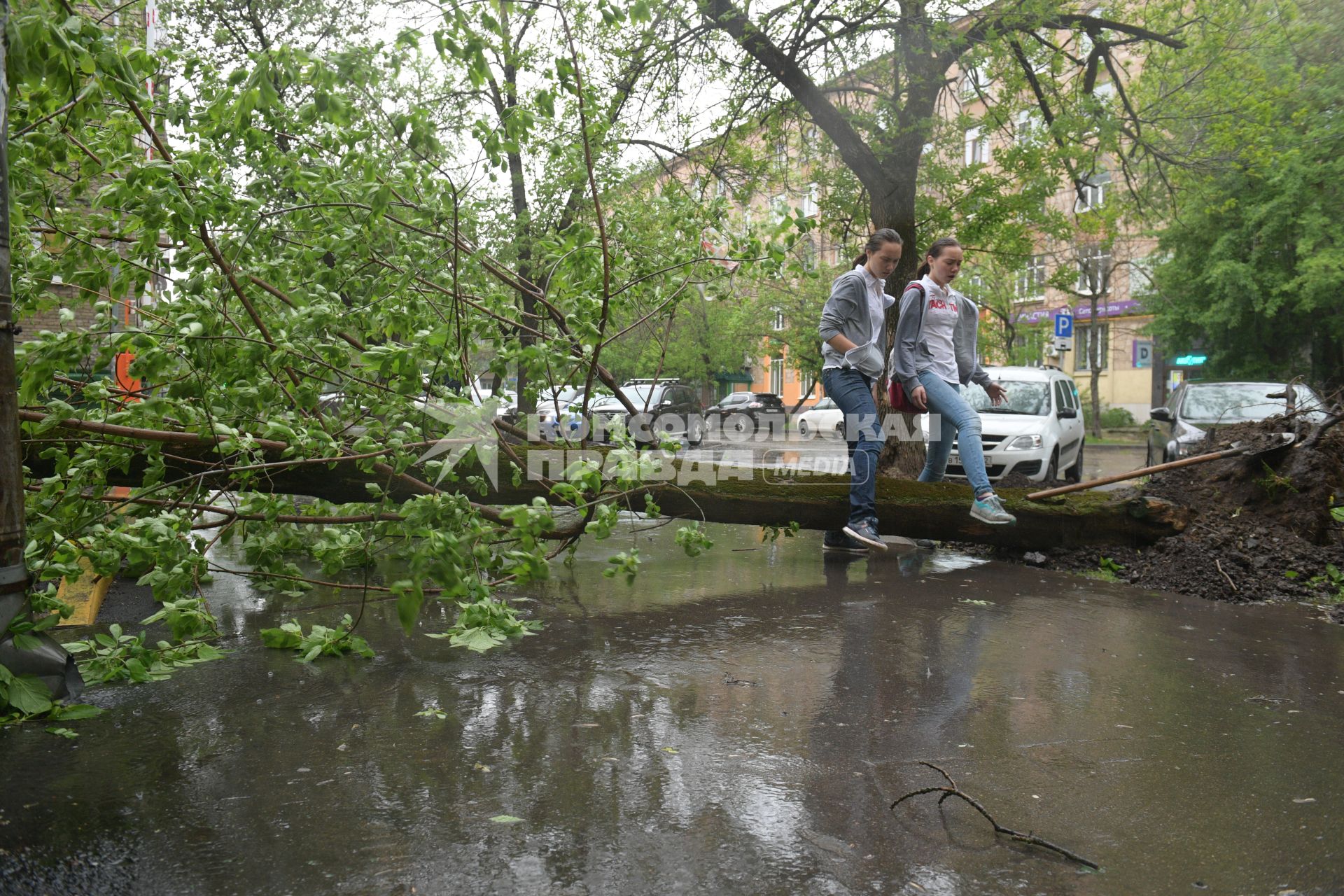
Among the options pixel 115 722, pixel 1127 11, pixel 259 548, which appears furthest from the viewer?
pixel 1127 11

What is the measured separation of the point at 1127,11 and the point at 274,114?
10377 mm

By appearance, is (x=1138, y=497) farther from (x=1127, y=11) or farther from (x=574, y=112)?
(x=1127, y=11)

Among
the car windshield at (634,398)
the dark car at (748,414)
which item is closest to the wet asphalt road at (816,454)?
the car windshield at (634,398)

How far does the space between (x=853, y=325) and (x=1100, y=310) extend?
41083 millimetres

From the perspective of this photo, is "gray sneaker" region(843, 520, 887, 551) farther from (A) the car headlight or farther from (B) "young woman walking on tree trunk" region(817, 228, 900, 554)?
(A) the car headlight

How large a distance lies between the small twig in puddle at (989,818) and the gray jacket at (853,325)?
396cm

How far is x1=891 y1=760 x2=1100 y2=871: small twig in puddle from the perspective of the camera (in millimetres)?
2484

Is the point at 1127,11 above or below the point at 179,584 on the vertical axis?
above

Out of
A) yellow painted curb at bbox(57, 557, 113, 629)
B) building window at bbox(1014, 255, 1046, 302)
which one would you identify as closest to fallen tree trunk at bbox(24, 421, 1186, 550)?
yellow painted curb at bbox(57, 557, 113, 629)

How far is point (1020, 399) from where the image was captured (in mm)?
13695

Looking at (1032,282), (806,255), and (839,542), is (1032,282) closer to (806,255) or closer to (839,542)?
(806,255)

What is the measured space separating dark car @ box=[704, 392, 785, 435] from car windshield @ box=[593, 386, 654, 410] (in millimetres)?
8845

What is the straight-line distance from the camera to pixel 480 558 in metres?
3.62

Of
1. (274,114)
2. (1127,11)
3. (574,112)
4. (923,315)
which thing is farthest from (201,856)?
(1127,11)
